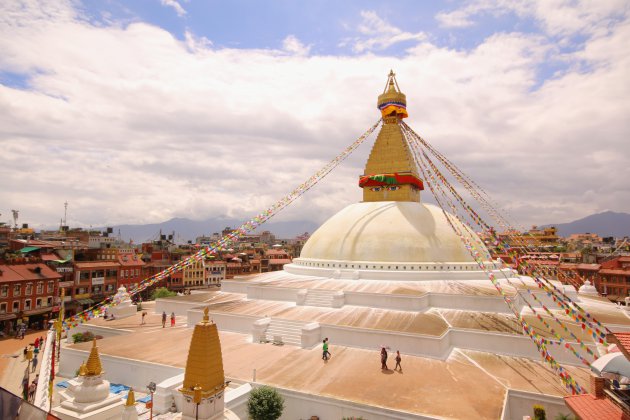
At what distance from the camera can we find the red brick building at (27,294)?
2173 cm

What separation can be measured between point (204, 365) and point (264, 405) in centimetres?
247

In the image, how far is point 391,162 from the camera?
21938 mm

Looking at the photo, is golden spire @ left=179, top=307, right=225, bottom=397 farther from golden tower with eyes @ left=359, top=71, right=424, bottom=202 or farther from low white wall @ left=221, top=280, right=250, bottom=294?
golden tower with eyes @ left=359, top=71, right=424, bottom=202

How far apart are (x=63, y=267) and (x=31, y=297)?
4.67 meters

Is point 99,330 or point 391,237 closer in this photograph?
point 99,330

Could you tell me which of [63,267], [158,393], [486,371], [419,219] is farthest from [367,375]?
[63,267]

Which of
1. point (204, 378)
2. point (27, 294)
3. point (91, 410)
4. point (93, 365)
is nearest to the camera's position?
point (204, 378)

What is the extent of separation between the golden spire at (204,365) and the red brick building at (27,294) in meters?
21.2

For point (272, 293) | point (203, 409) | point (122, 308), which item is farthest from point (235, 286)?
point (203, 409)

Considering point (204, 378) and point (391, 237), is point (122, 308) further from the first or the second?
point (204, 378)

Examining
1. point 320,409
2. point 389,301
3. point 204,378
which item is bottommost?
point 320,409

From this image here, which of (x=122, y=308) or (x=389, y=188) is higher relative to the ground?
(x=389, y=188)

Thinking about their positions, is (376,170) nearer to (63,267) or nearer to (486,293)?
(486,293)

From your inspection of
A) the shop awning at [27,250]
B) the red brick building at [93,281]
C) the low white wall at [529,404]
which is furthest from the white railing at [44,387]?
the shop awning at [27,250]
